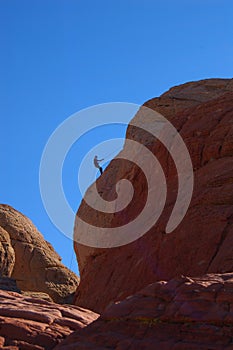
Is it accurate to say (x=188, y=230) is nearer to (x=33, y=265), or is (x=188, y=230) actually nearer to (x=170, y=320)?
(x=170, y=320)

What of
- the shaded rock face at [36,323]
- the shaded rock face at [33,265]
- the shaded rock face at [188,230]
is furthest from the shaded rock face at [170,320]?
the shaded rock face at [33,265]

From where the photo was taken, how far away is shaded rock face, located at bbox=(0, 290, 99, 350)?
872 centimetres

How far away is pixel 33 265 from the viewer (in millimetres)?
36844

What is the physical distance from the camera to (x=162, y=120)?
2433 cm

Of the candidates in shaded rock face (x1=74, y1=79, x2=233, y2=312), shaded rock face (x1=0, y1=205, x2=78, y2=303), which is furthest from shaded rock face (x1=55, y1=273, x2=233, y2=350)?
shaded rock face (x1=0, y1=205, x2=78, y2=303)

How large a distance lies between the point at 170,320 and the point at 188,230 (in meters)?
5.66

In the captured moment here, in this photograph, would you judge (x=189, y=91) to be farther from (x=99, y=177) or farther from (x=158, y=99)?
(x=99, y=177)

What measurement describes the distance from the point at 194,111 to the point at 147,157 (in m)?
1.77

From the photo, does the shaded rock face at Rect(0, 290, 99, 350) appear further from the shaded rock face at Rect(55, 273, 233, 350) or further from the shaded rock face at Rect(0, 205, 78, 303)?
the shaded rock face at Rect(0, 205, 78, 303)

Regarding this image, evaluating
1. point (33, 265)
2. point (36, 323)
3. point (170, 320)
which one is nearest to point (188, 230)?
point (36, 323)

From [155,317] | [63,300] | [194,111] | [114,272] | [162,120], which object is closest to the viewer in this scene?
[155,317]

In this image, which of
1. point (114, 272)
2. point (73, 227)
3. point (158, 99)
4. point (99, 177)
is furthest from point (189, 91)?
→ point (114, 272)

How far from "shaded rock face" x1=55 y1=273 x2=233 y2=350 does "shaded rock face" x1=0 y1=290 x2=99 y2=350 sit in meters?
0.97

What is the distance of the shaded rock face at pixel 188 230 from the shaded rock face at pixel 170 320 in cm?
329
